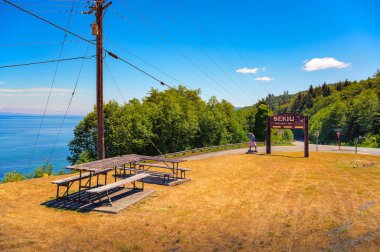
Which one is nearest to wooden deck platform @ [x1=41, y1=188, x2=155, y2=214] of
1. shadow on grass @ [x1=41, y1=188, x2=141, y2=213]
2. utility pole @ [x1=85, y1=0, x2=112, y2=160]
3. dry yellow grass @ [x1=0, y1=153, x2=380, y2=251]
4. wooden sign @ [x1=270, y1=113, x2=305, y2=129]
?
shadow on grass @ [x1=41, y1=188, x2=141, y2=213]

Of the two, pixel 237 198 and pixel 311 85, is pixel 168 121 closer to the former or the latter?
pixel 237 198

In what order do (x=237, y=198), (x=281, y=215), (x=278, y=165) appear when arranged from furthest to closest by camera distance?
(x=278, y=165) < (x=237, y=198) < (x=281, y=215)

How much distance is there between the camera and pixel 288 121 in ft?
87.6

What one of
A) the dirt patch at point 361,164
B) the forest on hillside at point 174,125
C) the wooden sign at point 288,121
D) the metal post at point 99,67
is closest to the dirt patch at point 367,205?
the dirt patch at point 361,164

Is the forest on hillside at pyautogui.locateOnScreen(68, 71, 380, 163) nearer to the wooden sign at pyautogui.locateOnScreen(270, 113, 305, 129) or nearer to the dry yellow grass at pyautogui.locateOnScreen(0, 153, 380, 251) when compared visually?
the wooden sign at pyautogui.locateOnScreen(270, 113, 305, 129)

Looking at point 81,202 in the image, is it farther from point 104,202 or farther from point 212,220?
point 212,220

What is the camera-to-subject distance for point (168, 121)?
4881 cm

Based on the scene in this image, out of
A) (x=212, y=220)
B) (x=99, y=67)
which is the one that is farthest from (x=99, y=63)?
(x=212, y=220)

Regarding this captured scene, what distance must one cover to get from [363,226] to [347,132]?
85.1 metres

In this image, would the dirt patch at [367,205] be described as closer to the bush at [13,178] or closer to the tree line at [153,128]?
the bush at [13,178]

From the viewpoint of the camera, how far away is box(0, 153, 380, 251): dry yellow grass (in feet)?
22.8

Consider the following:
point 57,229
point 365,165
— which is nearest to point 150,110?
point 365,165

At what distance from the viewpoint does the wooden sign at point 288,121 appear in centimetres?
2628

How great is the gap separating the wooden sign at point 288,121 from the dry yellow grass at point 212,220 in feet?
38.9
